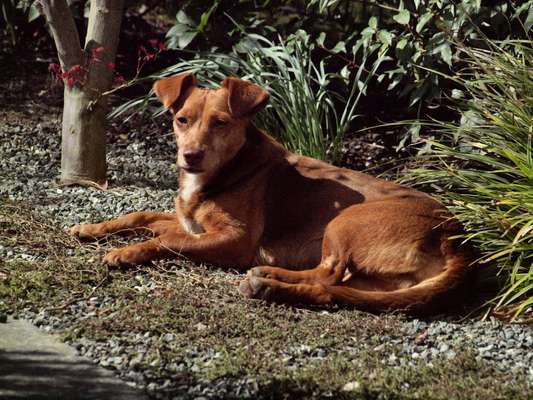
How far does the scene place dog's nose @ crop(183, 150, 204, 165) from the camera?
549cm

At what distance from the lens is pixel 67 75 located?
22.3 ft

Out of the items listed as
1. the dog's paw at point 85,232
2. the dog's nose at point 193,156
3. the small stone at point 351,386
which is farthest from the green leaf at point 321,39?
the small stone at point 351,386

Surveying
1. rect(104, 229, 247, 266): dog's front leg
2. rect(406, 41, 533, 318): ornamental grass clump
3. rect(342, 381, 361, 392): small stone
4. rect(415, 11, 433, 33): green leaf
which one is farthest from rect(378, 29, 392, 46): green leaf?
rect(342, 381, 361, 392): small stone

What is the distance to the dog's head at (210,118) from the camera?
5.55 metres

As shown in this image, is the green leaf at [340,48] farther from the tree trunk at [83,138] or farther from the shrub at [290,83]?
the tree trunk at [83,138]

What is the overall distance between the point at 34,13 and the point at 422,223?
15.8ft

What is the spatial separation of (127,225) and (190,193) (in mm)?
488

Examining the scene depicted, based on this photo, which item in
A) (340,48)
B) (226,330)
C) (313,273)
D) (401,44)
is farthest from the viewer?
(340,48)

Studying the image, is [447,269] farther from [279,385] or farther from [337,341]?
[279,385]

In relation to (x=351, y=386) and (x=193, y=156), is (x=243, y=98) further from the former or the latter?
(x=351, y=386)

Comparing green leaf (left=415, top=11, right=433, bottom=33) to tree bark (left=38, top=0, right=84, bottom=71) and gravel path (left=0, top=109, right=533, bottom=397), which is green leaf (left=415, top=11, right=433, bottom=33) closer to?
gravel path (left=0, top=109, right=533, bottom=397)

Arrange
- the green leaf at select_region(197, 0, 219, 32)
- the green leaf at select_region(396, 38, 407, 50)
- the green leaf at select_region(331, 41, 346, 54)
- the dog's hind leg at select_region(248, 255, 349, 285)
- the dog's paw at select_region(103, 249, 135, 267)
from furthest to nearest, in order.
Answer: the green leaf at select_region(197, 0, 219, 32) → the green leaf at select_region(331, 41, 346, 54) → the green leaf at select_region(396, 38, 407, 50) → the dog's paw at select_region(103, 249, 135, 267) → the dog's hind leg at select_region(248, 255, 349, 285)

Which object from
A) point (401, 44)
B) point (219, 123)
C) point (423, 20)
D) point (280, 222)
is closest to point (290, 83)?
point (401, 44)

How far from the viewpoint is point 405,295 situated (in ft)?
16.2
